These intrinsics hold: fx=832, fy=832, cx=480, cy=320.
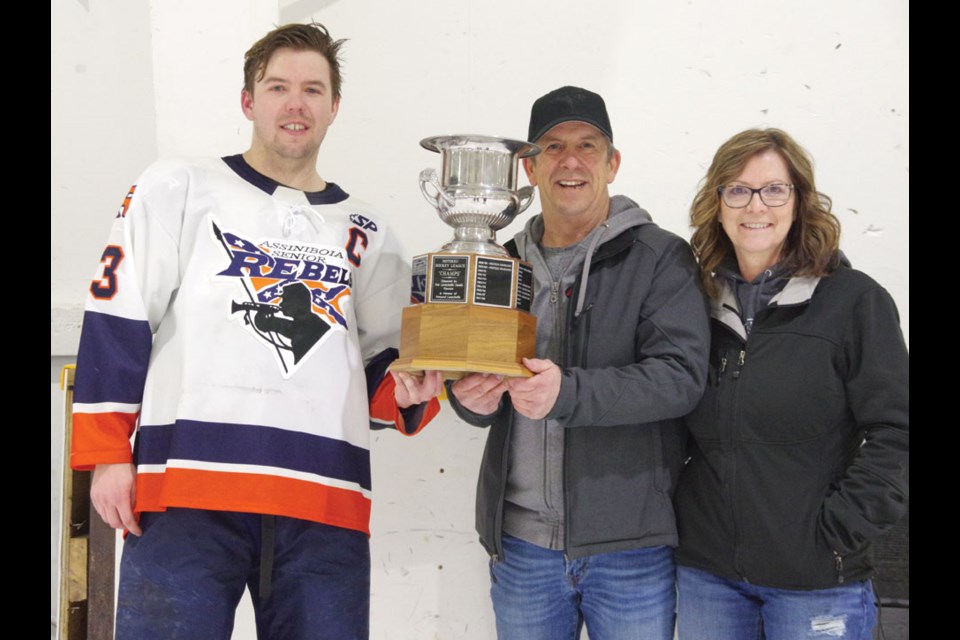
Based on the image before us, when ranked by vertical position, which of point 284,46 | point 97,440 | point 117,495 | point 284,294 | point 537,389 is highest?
point 284,46

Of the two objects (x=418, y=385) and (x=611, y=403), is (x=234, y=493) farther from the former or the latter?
Result: (x=611, y=403)

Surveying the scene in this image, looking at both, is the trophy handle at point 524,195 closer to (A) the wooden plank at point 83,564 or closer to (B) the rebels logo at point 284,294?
(B) the rebels logo at point 284,294

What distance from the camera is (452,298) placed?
155 cm

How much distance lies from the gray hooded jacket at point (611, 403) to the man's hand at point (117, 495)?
0.68 metres

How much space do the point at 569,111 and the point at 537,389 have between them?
64 centimetres

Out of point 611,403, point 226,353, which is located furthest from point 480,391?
point 226,353

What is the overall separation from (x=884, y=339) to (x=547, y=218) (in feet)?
2.41

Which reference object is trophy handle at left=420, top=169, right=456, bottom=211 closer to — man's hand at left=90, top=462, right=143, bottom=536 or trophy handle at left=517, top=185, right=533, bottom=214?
trophy handle at left=517, top=185, right=533, bottom=214

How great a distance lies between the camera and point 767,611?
1.57 m

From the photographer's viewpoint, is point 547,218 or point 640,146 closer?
point 547,218
